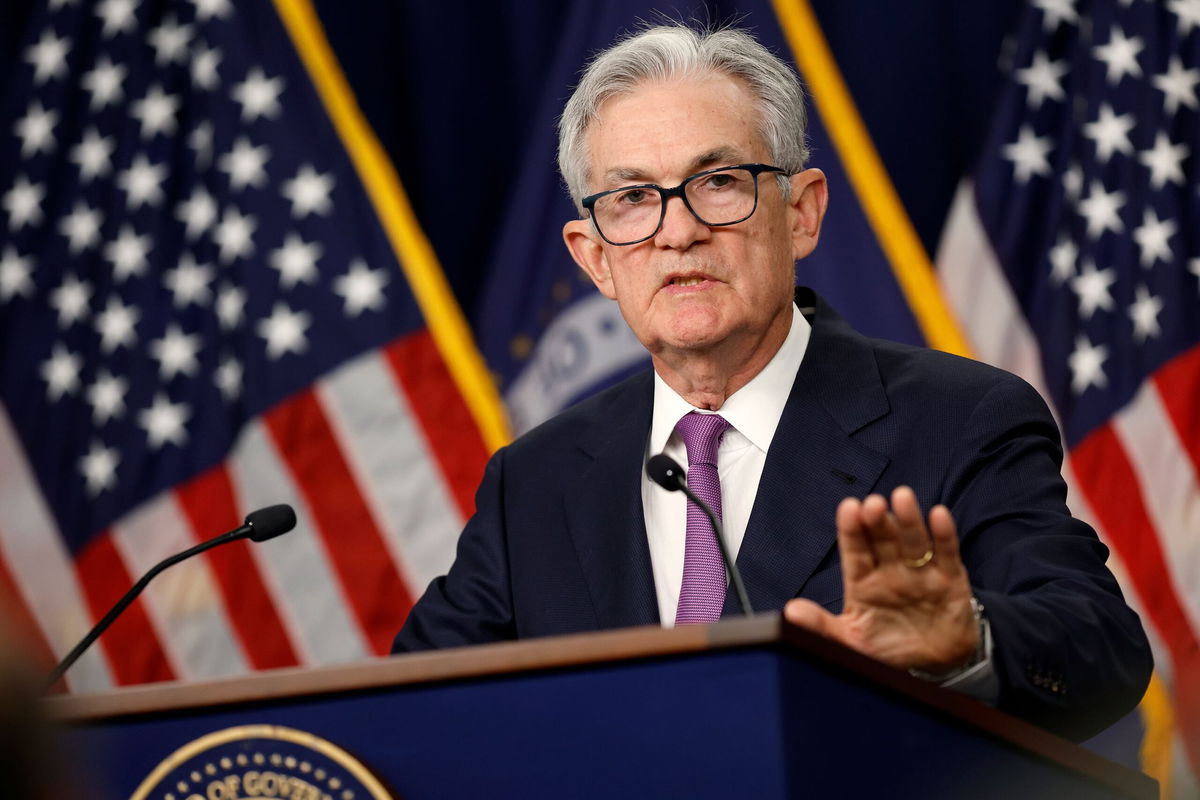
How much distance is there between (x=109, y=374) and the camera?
15.0 ft

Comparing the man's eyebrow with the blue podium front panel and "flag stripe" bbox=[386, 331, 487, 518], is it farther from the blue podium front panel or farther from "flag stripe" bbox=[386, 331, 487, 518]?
"flag stripe" bbox=[386, 331, 487, 518]

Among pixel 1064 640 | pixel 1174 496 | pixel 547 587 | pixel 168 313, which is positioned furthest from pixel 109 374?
pixel 1064 640

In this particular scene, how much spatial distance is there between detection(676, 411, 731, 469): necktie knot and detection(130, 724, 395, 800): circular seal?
1117mm

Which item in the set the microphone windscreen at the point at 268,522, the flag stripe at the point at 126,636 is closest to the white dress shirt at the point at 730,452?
the microphone windscreen at the point at 268,522

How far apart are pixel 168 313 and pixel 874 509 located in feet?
11.9

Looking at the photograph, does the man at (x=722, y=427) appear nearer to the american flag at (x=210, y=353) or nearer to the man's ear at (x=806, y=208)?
the man's ear at (x=806, y=208)

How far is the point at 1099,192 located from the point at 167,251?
9.03ft

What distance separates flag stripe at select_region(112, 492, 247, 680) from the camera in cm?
434

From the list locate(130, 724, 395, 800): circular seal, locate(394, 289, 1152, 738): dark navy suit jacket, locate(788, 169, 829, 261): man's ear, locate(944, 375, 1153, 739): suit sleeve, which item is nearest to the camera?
locate(130, 724, 395, 800): circular seal

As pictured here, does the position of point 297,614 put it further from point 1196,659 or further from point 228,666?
point 1196,659

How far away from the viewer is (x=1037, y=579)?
1.85 m

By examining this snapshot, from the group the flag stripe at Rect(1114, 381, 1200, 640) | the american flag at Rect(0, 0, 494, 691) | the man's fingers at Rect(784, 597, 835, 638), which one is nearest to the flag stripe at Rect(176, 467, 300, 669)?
the american flag at Rect(0, 0, 494, 691)

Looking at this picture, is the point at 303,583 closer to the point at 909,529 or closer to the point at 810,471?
the point at 810,471

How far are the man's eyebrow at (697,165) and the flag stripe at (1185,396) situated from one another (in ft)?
6.75
